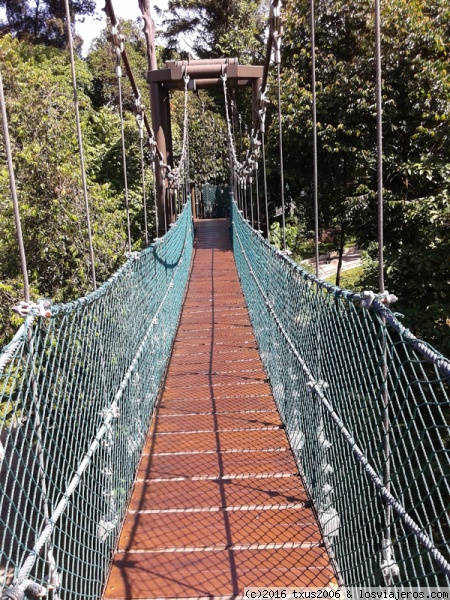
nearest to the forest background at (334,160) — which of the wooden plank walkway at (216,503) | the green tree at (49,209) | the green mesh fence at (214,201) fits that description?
the green tree at (49,209)

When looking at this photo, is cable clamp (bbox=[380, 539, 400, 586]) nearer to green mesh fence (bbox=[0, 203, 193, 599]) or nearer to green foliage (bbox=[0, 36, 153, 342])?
green mesh fence (bbox=[0, 203, 193, 599])

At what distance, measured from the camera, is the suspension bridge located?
1.15m

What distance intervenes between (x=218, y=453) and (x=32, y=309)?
1.30 m

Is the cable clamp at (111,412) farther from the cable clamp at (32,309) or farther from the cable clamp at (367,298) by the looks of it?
the cable clamp at (367,298)

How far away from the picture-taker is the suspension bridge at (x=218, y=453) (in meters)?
1.15

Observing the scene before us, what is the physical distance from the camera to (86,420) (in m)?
1.75

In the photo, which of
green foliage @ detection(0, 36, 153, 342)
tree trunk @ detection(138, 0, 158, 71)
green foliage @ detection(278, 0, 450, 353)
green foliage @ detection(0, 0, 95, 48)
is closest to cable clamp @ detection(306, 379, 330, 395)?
green foliage @ detection(278, 0, 450, 353)

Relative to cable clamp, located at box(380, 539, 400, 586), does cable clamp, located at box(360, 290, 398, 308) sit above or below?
above

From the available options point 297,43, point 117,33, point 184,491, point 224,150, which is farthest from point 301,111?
point 184,491

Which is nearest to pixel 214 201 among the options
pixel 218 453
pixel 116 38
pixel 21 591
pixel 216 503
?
pixel 116 38

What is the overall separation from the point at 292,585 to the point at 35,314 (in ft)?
3.10

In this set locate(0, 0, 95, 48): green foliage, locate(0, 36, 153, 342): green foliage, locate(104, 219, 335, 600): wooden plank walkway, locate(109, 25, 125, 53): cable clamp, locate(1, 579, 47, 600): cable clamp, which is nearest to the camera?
locate(1, 579, 47, 600): cable clamp

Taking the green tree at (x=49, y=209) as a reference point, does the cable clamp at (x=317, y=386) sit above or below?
below

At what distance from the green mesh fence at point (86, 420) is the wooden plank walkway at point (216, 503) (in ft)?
0.26
